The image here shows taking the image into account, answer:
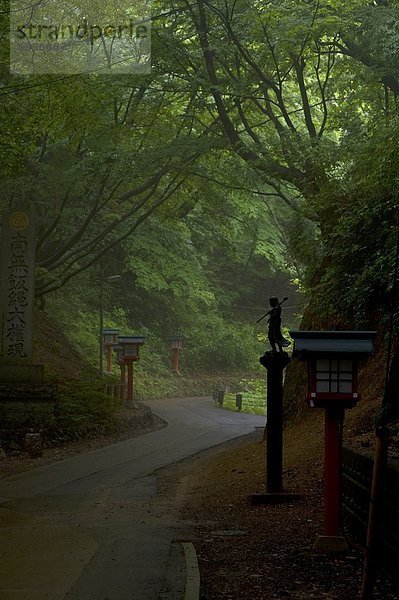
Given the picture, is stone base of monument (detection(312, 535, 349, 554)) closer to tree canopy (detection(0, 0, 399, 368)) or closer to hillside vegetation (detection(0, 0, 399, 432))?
hillside vegetation (detection(0, 0, 399, 432))

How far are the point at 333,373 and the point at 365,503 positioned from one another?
145 centimetres

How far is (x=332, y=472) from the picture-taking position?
870cm

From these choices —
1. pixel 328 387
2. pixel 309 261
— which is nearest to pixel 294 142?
pixel 309 261

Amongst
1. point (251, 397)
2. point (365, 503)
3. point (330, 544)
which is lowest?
point (251, 397)

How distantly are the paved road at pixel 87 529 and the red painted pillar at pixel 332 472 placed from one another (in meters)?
1.81

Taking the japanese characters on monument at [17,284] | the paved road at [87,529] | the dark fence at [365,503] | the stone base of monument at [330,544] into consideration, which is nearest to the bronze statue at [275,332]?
the paved road at [87,529]

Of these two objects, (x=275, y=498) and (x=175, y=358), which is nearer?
(x=275, y=498)

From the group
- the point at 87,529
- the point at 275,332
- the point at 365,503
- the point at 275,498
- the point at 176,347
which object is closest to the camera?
the point at 365,503

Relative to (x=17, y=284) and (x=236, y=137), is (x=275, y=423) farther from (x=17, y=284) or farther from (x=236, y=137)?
(x=236, y=137)

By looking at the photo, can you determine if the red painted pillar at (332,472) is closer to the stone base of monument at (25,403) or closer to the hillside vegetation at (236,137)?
the hillside vegetation at (236,137)

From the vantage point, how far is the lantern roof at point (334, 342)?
8898 mm

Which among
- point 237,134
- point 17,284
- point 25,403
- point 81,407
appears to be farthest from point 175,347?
point 17,284

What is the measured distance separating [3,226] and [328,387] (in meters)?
14.2

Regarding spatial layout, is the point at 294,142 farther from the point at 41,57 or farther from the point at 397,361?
the point at 397,361
